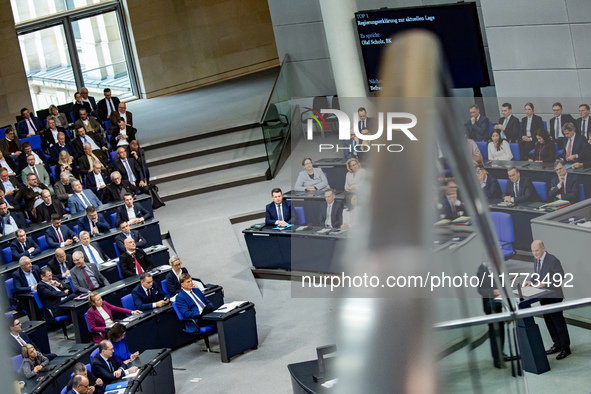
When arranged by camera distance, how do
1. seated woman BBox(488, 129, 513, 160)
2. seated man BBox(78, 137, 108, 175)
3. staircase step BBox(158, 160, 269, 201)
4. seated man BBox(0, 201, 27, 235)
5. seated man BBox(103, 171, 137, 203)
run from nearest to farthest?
1. seated woman BBox(488, 129, 513, 160)
2. seated man BBox(0, 201, 27, 235)
3. seated man BBox(103, 171, 137, 203)
4. seated man BBox(78, 137, 108, 175)
5. staircase step BBox(158, 160, 269, 201)

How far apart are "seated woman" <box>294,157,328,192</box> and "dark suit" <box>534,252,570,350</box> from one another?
4862mm

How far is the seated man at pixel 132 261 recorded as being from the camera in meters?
10.8

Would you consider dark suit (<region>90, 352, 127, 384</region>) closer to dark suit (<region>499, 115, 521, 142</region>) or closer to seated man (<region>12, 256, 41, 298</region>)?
seated man (<region>12, 256, 41, 298</region>)

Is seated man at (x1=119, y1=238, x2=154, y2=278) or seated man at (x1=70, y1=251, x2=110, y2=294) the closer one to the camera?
seated man at (x1=70, y1=251, x2=110, y2=294)

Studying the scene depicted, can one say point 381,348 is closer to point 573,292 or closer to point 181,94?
point 573,292

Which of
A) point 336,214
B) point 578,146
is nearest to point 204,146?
point 336,214

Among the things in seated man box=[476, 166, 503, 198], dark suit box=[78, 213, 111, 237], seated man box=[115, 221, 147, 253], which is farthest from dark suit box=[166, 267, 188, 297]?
seated man box=[476, 166, 503, 198]

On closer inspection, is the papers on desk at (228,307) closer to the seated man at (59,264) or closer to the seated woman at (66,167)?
the seated man at (59,264)

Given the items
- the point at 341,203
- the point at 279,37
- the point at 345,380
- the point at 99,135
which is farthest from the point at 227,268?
the point at 345,380

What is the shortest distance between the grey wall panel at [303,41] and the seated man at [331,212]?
7637 mm

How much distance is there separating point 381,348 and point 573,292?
286 inches

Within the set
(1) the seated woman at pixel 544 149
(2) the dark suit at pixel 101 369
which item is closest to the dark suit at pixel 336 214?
(1) the seated woman at pixel 544 149

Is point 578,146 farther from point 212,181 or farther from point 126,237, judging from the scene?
point 212,181

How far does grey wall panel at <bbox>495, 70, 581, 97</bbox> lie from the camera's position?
13039 millimetres
